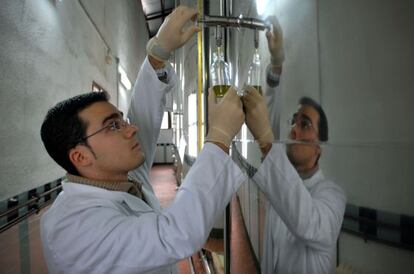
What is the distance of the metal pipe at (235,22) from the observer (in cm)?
68

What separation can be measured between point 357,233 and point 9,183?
163 cm

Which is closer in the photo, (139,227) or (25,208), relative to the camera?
(139,227)

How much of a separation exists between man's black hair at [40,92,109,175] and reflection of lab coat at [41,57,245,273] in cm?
16

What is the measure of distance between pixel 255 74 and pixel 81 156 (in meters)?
0.53

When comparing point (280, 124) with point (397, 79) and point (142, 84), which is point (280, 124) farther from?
point (142, 84)

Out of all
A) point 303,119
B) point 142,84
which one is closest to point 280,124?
point 303,119

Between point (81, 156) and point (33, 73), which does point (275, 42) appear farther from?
point (33, 73)

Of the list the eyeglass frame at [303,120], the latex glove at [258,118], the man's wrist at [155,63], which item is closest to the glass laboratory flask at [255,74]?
the latex glove at [258,118]

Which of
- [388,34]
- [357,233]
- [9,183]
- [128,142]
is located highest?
[388,34]

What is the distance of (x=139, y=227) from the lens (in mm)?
567

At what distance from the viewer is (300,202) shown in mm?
514

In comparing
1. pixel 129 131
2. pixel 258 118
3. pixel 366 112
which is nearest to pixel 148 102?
pixel 129 131

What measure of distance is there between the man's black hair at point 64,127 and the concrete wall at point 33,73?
0.80 meters

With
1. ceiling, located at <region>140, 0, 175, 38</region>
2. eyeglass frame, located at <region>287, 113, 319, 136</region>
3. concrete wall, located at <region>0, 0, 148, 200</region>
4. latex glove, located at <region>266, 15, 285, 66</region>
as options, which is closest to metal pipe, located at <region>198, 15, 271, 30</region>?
latex glove, located at <region>266, 15, 285, 66</region>
